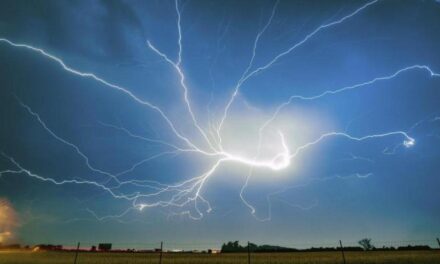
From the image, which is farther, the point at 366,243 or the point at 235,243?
the point at 235,243

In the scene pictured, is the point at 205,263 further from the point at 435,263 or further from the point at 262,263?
the point at 435,263

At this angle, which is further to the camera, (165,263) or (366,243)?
(366,243)

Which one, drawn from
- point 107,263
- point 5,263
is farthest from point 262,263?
point 5,263

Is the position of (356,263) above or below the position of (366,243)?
below

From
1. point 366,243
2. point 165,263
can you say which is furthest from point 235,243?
point 165,263

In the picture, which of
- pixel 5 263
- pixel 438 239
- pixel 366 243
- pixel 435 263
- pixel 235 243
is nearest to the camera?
pixel 435 263

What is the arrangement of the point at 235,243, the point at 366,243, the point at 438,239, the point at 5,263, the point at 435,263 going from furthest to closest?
the point at 235,243
the point at 366,243
the point at 5,263
the point at 438,239
the point at 435,263

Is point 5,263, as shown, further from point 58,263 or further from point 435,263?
point 435,263

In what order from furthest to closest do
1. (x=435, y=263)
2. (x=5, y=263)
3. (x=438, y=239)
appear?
(x=5, y=263)
(x=438, y=239)
(x=435, y=263)

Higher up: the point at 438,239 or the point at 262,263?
the point at 438,239
